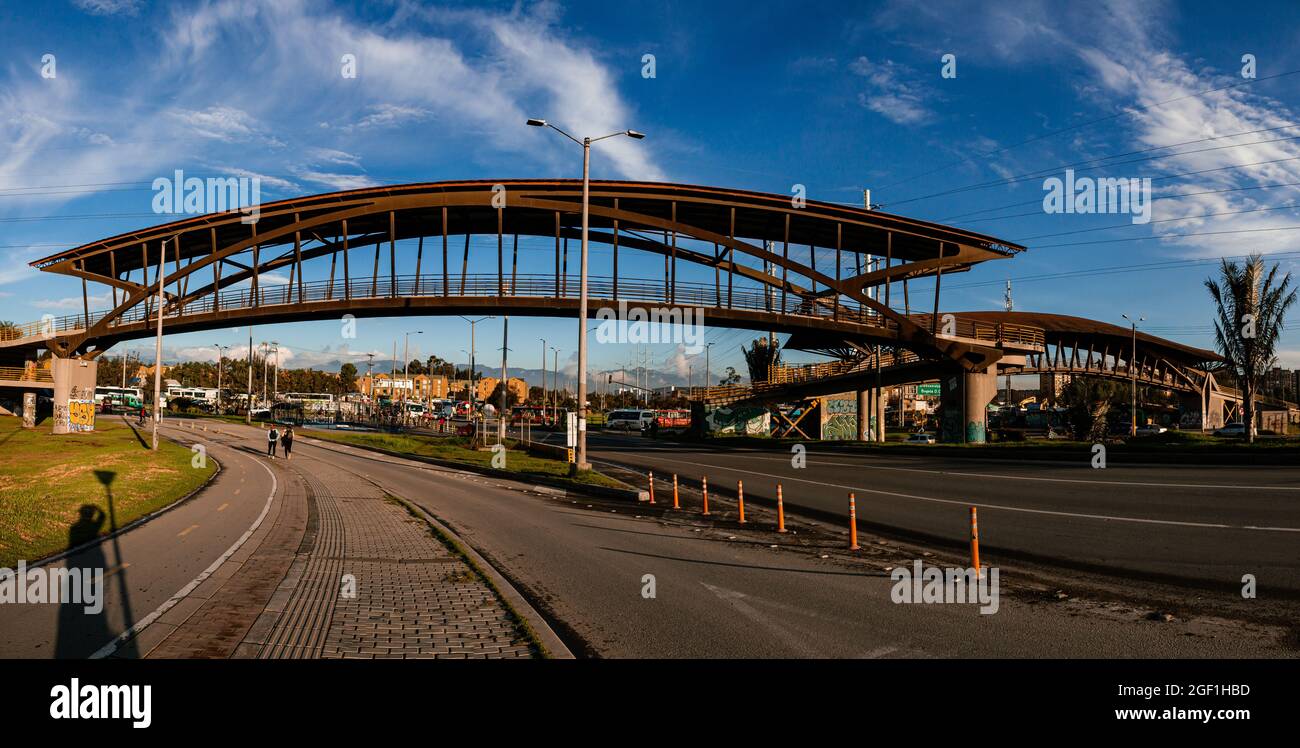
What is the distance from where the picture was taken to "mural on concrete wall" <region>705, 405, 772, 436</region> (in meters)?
63.3

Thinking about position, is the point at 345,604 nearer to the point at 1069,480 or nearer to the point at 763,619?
the point at 763,619

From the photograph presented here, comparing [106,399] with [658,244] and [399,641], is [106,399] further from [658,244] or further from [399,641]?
[399,641]

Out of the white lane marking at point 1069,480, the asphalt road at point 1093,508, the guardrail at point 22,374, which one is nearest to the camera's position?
the asphalt road at point 1093,508

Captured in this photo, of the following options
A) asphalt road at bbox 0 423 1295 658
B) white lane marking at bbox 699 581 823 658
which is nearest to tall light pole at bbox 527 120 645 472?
asphalt road at bbox 0 423 1295 658

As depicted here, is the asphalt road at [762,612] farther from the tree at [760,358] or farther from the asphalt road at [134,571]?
the tree at [760,358]

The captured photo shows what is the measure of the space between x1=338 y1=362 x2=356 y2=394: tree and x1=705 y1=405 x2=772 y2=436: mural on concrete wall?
12116 cm

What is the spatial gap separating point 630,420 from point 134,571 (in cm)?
7916

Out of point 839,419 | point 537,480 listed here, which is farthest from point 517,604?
point 839,419

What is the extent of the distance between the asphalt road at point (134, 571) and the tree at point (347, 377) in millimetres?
155610

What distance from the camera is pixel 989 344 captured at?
39531mm

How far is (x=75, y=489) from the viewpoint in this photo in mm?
17625

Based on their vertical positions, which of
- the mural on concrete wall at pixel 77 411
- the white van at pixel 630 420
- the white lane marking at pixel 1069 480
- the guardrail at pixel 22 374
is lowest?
the white van at pixel 630 420

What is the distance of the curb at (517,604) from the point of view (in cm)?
609

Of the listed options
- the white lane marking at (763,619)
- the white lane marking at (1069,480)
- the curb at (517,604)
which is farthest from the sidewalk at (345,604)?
the white lane marking at (1069,480)
